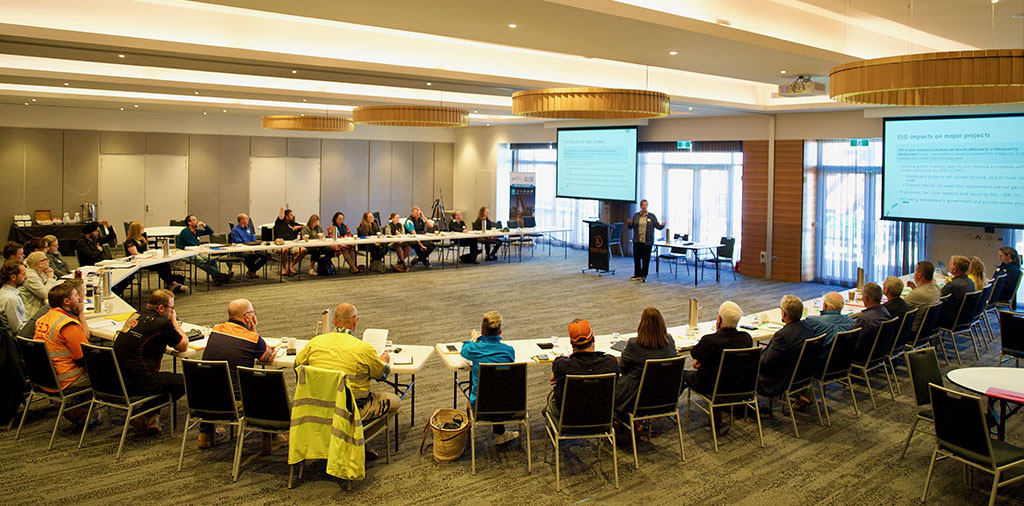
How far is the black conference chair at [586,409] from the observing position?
194 inches

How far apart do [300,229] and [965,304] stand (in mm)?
10664

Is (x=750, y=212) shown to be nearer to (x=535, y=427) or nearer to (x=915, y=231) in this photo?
(x=915, y=231)

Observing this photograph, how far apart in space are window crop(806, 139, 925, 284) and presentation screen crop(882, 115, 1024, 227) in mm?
732

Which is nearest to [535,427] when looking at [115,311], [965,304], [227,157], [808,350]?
[808,350]

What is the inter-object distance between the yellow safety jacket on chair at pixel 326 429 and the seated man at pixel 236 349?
591 millimetres

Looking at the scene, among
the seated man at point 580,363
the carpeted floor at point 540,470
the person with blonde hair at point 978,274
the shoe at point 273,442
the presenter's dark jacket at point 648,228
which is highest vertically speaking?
the presenter's dark jacket at point 648,228

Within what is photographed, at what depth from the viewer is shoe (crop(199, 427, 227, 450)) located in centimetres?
550

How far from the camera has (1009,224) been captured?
10.6m

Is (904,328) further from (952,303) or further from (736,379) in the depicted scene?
(736,379)

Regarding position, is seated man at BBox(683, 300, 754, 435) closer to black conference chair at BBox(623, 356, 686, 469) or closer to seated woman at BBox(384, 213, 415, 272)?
black conference chair at BBox(623, 356, 686, 469)

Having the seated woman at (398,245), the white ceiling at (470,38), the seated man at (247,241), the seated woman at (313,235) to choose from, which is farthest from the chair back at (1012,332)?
the seated man at (247,241)

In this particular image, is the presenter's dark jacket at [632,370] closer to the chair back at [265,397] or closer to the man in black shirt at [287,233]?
the chair back at [265,397]

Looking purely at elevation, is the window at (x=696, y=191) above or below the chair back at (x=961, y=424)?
above

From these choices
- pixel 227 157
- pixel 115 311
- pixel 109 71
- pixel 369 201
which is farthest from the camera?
pixel 369 201
